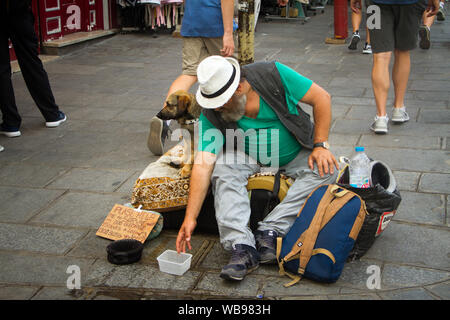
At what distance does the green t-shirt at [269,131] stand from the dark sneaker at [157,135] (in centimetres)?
110

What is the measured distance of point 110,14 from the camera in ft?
33.5

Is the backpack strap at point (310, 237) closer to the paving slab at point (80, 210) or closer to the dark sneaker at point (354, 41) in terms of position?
the paving slab at point (80, 210)

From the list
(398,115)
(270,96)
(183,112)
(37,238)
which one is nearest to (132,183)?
(183,112)

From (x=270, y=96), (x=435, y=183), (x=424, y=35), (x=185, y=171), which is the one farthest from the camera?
(x=424, y=35)

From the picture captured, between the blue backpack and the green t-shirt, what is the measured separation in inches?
18.7

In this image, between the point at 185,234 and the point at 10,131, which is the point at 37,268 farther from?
the point at 10,131

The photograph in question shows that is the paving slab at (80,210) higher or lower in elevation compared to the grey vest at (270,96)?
lower

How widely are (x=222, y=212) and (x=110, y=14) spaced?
7793 mm

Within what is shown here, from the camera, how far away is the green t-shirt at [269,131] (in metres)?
3.33

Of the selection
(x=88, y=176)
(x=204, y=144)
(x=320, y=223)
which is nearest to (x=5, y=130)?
(x=88, y=176)

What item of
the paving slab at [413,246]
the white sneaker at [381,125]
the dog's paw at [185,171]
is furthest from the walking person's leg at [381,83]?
the dog's paw at [185,171]

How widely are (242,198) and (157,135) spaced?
146cm

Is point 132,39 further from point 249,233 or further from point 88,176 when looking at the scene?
point 249,233

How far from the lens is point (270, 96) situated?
3.33 meters
